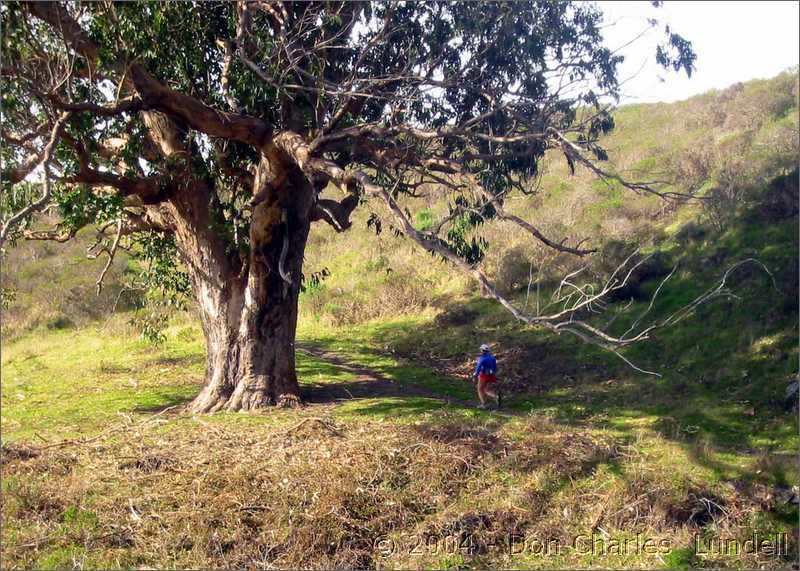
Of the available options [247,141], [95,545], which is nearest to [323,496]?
[95,545]

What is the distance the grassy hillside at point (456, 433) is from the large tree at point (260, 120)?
178cm

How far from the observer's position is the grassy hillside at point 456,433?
25.1 feet

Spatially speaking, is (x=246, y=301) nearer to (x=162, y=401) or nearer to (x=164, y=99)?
(x=162, y=401)

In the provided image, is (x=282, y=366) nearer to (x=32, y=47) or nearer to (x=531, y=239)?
(x=32, y=47)

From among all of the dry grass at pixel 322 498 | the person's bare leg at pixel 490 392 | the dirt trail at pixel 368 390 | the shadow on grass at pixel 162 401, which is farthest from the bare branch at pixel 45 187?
the person's bare leg at pixel 490 392

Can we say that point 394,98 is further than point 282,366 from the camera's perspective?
No

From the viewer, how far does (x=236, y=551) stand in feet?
24.3

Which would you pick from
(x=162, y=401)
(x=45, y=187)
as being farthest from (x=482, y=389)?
(x=45, y=187)

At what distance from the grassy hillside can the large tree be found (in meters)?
1.78

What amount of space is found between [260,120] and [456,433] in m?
4.76

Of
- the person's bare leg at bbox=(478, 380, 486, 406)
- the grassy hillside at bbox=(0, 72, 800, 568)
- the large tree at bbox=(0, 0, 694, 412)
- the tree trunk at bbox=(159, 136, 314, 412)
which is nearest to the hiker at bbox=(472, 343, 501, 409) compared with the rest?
the person's bare leg at bbox=(478, 380, 486, 406)

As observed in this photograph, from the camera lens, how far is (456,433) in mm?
9648

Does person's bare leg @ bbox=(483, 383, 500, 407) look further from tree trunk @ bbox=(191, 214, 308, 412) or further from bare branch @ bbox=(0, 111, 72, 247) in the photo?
bare branch @ bbox=(0, 111, 72, 247)

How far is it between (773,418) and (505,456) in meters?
4.20
